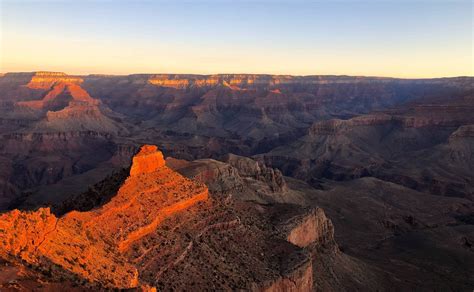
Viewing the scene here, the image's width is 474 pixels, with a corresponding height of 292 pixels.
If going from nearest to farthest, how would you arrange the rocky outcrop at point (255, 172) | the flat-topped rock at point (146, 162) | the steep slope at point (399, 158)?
the flat-topped rock at point (146, 162) < the rocky outcrop at point (255, 172) < the steep slope at point (399, 158)

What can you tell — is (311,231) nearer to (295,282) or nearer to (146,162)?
(295,282)

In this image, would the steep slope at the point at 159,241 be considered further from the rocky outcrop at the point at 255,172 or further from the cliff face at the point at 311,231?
the rocky outcrop at the point at 255,172

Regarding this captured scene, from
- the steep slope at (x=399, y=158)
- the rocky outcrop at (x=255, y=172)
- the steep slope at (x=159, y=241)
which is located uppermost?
the steep slope at (x=159, y=241)

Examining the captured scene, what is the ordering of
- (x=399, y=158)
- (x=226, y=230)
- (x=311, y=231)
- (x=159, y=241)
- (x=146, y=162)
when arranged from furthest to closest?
(x=399, y=158), (x=311, y=231), (x=146, y=162), (x=226, y=230), (x=159, y=241)

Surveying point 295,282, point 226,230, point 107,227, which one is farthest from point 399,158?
point 107,227

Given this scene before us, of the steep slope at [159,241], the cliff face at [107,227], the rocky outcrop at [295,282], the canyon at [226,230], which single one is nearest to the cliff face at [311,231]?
the canyon at [226,230]

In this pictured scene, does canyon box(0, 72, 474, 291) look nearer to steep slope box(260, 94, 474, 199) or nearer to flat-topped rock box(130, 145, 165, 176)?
flat-topped rock box(130, 145, 165, 176)

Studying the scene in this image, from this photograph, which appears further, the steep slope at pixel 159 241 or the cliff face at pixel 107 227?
the steep slope at pixel 159 241

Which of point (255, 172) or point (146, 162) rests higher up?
point (146, 162)

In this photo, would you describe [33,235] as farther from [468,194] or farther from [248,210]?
[468,194]

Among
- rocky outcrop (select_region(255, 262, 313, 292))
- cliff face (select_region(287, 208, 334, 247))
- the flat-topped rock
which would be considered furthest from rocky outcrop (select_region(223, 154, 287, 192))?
rocky outcrop (select_region(255, 262, 313, 292))

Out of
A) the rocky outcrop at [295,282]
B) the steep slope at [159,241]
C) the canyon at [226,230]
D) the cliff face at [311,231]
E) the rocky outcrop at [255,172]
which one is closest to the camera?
the steep slope at [159,241]
